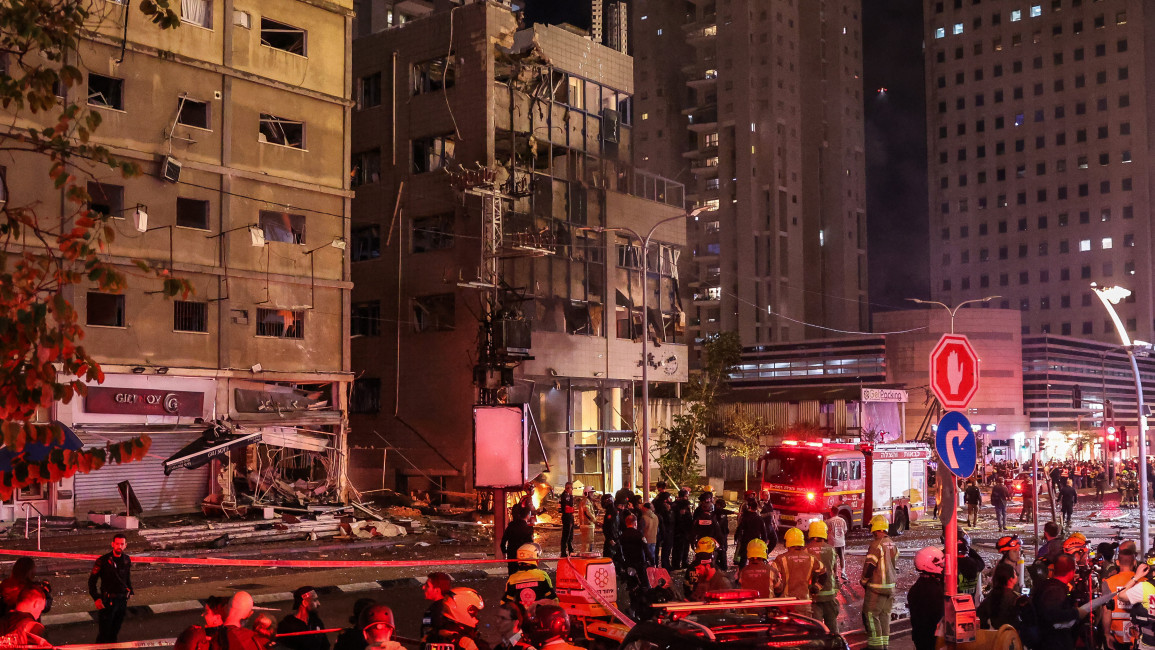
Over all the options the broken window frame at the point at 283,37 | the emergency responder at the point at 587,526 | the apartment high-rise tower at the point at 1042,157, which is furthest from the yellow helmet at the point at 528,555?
the apartment high-rise tower at the point at 1042,157

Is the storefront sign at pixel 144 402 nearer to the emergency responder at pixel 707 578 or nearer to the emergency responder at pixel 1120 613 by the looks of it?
the emergency responder at pixel 707 578

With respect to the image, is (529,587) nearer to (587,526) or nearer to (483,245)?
(587,526)

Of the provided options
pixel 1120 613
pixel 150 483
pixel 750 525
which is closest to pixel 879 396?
pixel 750 525

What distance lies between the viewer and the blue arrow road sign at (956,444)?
9.70 m

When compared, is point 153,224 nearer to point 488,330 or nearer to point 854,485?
point 488,330

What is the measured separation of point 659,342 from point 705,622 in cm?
4310

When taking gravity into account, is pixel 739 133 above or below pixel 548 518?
above

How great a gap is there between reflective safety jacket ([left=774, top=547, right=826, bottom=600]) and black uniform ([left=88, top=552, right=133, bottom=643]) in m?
7.80

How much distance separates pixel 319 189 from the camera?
118 feet

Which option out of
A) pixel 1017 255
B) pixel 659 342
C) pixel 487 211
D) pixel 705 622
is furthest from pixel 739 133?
pixel 705 622

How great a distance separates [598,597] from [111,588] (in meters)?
6.14

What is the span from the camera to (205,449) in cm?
2942

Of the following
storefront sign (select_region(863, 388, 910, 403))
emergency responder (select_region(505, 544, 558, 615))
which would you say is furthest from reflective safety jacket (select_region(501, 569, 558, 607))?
storefront sign (select_region(863, 388, 910, 403))

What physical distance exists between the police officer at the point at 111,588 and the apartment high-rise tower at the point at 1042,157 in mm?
122967
